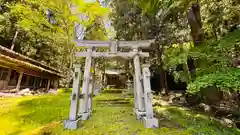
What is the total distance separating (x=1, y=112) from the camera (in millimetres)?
5883

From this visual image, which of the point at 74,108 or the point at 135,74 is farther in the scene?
the point at 135,74

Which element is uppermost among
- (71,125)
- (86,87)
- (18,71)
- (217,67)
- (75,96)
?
(18,71)

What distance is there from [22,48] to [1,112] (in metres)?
13.3

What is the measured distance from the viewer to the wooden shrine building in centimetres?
1089

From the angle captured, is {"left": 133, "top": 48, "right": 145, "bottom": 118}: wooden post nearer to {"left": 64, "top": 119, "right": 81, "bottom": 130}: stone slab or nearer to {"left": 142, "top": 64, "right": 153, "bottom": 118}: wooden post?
{"left": 142, "top": 64, "right": 153, "bottom": 118}: wooden post

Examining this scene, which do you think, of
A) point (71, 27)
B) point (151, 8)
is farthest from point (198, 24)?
point (71, 27)

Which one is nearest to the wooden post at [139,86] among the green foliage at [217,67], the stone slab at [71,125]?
the green foliage at [217,67]

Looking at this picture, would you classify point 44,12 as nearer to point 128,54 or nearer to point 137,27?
point 137,27

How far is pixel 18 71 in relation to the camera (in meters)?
12.9

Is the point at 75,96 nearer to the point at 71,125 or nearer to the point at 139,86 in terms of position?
the point at 71,125

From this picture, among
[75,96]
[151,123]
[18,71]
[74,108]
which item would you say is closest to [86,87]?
[75,96]

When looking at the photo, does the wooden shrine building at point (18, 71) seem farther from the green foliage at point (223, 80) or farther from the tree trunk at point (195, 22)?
the tree trunk at point (195, 22)

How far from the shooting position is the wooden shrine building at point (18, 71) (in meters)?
10.9

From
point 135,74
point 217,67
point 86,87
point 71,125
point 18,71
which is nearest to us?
point 217,67
